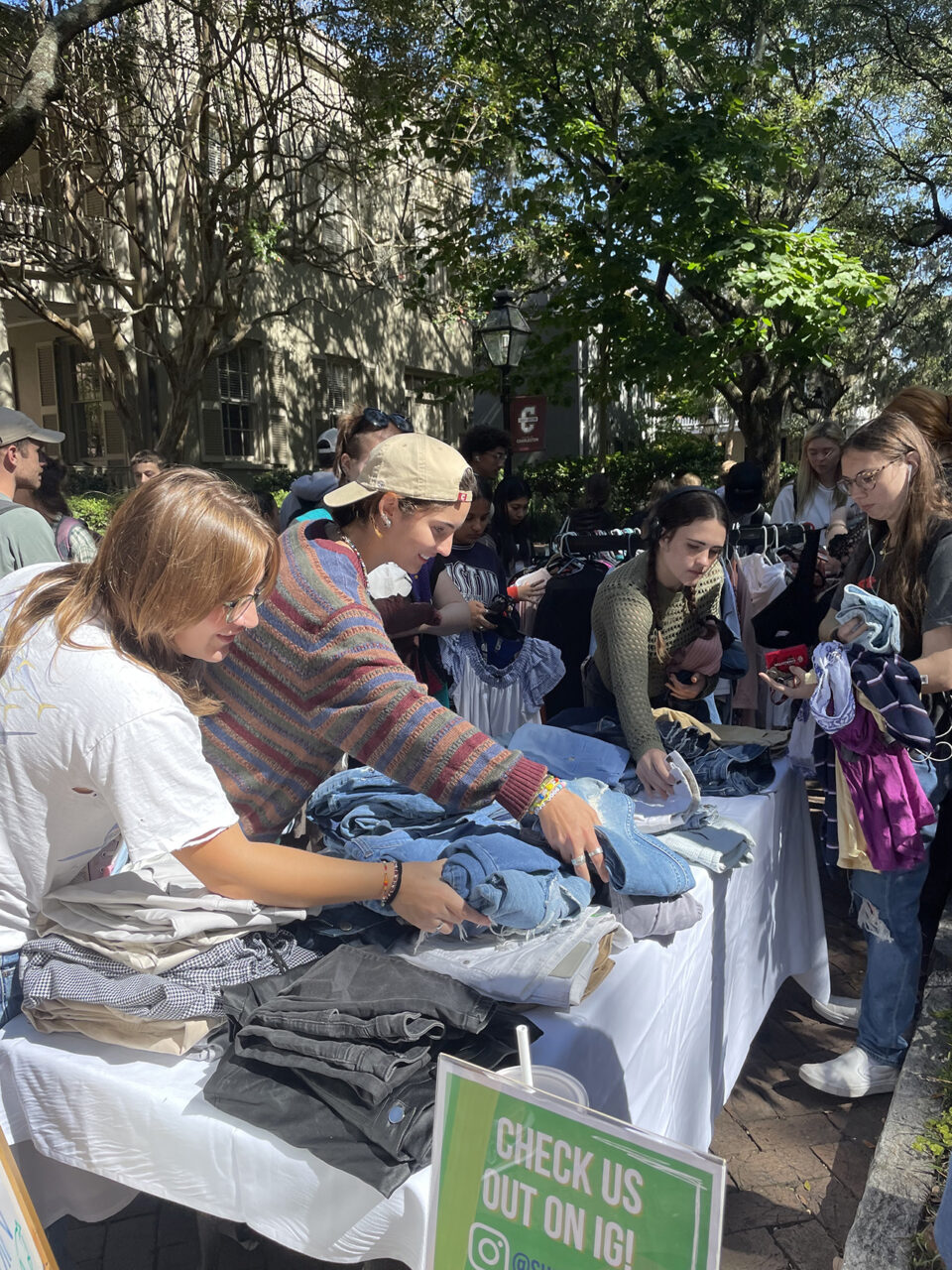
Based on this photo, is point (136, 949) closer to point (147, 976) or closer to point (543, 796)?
point (147, 976)

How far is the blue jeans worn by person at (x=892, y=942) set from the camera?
2.65 meters

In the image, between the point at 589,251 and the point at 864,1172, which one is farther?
the point at 589,251

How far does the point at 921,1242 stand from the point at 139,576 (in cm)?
204

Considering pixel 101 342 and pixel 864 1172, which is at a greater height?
pixel 101 342

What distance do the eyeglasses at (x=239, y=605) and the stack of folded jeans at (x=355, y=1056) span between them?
594mm

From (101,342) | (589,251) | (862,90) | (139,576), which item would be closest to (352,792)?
(139,576)

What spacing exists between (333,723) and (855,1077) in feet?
6.68

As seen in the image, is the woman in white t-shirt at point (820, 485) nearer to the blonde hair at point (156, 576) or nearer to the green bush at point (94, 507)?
the blonde hair at point (156, 576)

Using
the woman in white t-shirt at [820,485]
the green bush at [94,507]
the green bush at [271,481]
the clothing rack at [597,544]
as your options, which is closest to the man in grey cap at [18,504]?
the clothing rack at [597,544]

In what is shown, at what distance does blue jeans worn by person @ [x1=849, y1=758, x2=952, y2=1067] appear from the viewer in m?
2.65

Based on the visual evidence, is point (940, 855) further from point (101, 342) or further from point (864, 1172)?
point (101, 342)

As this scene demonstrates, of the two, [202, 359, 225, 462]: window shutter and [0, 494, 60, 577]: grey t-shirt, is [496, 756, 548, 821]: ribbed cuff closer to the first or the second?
[0, 494, 60, 577]: grey t-shirt

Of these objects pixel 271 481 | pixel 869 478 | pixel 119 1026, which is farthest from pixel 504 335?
pixel 119 1026

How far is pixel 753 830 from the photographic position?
2.58 meters
